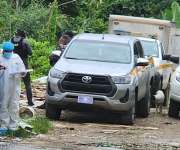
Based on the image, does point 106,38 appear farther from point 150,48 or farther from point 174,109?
point 150,48

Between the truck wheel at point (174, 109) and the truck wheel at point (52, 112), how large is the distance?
10.2ft

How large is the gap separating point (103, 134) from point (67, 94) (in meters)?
1.89

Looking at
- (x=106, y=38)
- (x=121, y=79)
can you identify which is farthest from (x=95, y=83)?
(x=106, y=38)

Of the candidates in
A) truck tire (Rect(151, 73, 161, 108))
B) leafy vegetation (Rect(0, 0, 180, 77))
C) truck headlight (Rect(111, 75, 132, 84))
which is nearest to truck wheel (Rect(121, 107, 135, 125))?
truck headlight (Rect(111, 75, 132, 84))

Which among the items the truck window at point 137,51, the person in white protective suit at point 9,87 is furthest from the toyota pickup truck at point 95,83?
the person in white protective suit at point 9,87

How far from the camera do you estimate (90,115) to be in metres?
16.8

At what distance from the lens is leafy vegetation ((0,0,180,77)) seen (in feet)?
90.6

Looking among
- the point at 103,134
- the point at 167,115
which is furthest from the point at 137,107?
the point at 103,134

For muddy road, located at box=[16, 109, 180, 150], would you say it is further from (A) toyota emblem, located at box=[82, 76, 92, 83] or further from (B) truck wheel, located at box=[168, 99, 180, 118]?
(A) toyota emblem, located at box=[82, 76, 92, 83]

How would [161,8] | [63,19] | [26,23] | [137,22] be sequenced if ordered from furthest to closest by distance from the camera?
[161,8] < [63,19] < [26,23] < [137,22]

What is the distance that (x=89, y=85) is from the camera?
14766 millimetres

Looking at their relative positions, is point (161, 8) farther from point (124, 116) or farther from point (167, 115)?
point (124, 116)

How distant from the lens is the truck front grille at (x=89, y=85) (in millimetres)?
14766

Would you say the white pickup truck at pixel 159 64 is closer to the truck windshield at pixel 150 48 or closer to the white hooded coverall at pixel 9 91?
the truck windshield at pixel 150 48
